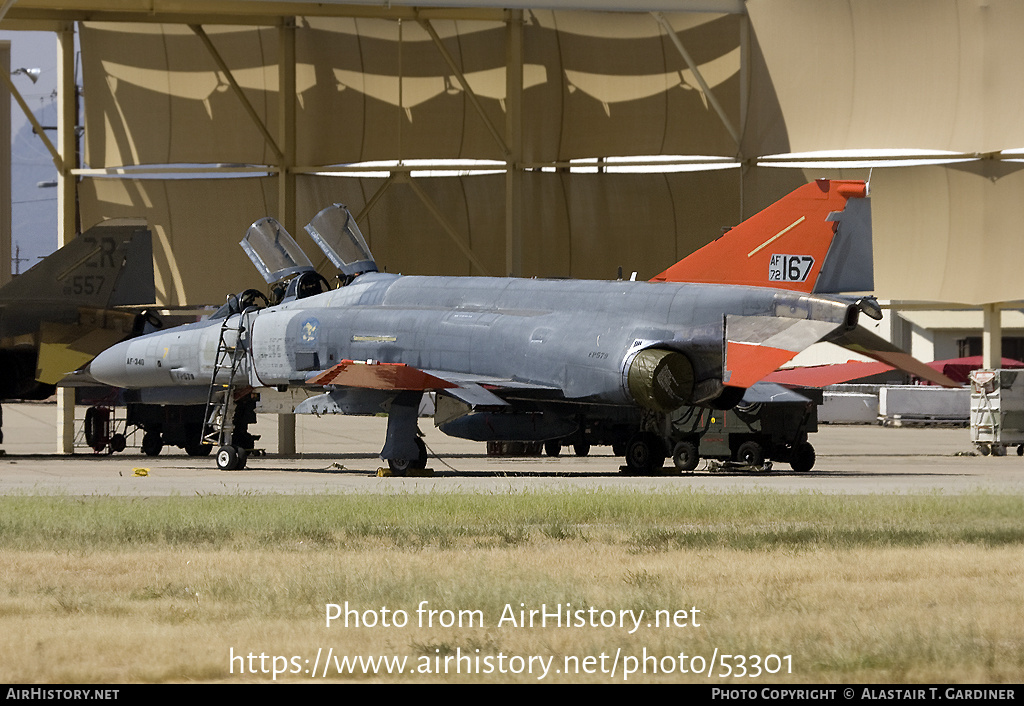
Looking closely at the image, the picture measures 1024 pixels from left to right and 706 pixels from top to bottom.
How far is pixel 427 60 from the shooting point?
3397cm

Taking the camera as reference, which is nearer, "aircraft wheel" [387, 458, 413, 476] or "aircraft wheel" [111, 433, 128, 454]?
"aircraft wheel" [387, 458, 413, 476]

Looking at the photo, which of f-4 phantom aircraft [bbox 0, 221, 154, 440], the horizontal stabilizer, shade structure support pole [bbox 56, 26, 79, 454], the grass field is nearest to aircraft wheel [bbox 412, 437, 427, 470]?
the horizontal stabilizer

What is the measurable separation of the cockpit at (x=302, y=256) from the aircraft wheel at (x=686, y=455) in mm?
6218

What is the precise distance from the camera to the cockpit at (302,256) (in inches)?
973

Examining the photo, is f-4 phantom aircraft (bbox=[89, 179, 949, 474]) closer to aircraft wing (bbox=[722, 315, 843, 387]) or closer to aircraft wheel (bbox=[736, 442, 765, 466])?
aircraft wing (bbox=[722, 315, 843, 387])

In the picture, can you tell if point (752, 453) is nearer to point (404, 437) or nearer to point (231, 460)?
point (404, 437)

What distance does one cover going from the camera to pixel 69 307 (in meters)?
27.7

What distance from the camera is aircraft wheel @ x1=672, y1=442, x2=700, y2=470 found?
80.0ft

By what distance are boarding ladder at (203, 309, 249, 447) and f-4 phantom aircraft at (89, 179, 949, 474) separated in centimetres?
4

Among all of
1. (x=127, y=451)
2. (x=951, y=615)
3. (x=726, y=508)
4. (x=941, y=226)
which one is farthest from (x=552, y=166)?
(x=951, y=615)

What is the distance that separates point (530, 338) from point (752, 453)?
5.04m

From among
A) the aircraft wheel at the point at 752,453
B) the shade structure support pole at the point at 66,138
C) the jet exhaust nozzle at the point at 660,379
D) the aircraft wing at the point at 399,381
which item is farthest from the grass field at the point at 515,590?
the shade structure support pole at the point at 66,138

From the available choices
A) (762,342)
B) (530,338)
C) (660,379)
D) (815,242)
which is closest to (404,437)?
(530,338)

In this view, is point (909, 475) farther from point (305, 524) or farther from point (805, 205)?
point (305, 524)
